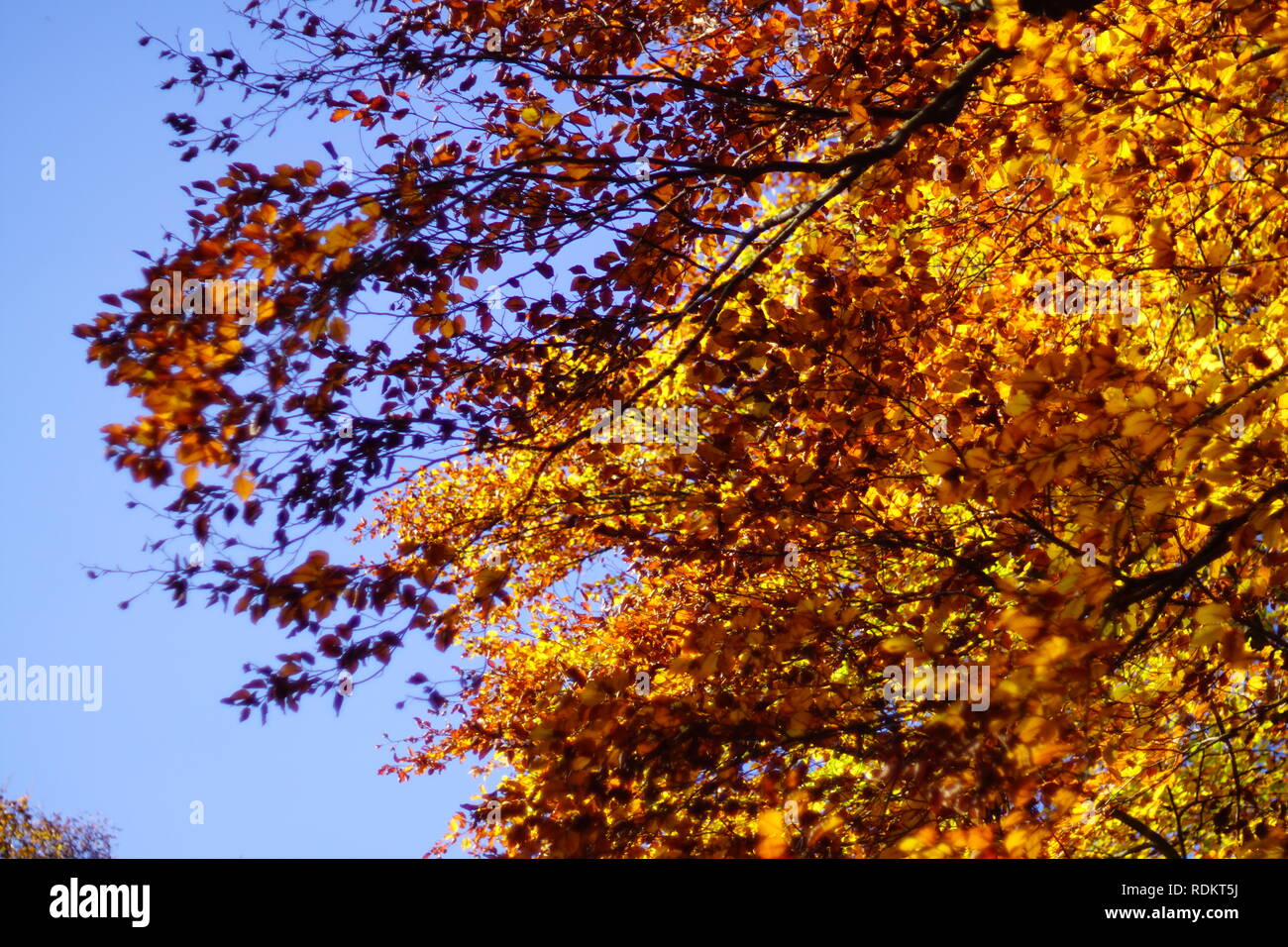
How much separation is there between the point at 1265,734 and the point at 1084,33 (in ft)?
22.4

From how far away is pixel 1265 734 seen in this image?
8859 millimetres

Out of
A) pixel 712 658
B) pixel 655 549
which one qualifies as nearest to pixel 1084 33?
pixel 655 549

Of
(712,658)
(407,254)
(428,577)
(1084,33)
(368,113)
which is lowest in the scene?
(712,658)

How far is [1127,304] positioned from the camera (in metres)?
7.71

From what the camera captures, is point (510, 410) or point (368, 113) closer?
point (510, 410)
